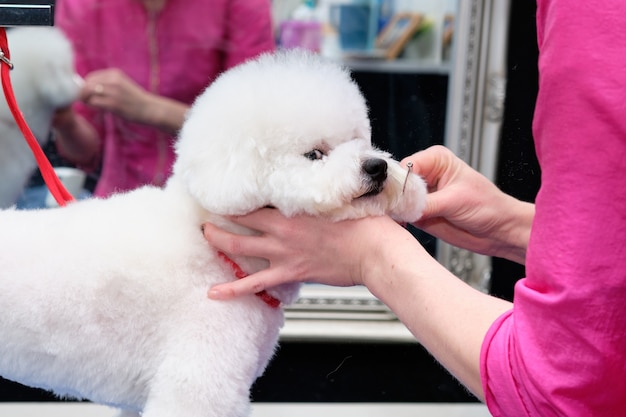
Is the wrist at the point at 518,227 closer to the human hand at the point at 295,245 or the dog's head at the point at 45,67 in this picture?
the human hand at the point at 295,245

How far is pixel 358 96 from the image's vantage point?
1.76 ft

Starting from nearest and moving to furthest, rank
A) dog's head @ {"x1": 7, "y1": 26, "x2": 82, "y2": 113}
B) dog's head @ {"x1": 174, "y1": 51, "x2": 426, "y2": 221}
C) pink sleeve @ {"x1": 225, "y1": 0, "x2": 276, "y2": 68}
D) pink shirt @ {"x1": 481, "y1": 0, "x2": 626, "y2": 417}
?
pink shirt @ {"x1": 481, "y1": 0, "x2": 626, "y2": 417}
dog's head @ {"x1": 174, "y1": 51, "x2": 426, "y2": 221}
dog's head @ {"x1": 7, "y1": 26, "x2": 82, "y2": 113}
pink sleeve @ {"x1": 225, "y1": 0, "x2": 276, "y2": 68}

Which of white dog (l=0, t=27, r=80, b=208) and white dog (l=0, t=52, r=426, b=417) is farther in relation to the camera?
white dog (l=0, t=27, r=80, b=208)

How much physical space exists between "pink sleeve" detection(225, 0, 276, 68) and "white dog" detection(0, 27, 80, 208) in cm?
21

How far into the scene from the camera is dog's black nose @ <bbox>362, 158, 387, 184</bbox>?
0.48 metres

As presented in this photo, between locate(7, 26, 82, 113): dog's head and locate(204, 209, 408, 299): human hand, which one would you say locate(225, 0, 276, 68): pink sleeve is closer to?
locate(7, 26, 82, 113): dog's head

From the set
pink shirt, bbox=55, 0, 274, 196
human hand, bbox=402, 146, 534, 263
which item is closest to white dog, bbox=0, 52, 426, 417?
human hand, bbox=402, 146, 534, 263

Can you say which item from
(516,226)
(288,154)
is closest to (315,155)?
(288,154)

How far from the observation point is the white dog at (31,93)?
72cm

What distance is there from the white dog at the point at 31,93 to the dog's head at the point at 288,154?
28cm

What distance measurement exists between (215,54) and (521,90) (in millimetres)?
403

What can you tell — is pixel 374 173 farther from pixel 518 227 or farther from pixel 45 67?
pixel 45 67

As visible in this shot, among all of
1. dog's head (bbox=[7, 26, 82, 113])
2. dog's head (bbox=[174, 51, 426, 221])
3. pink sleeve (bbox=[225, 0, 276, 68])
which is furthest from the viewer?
pink sleeve (bbox=[225, 0, 276, 68])

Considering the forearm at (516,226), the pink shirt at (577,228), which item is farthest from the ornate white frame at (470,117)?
the pink shirt at (577,228)
